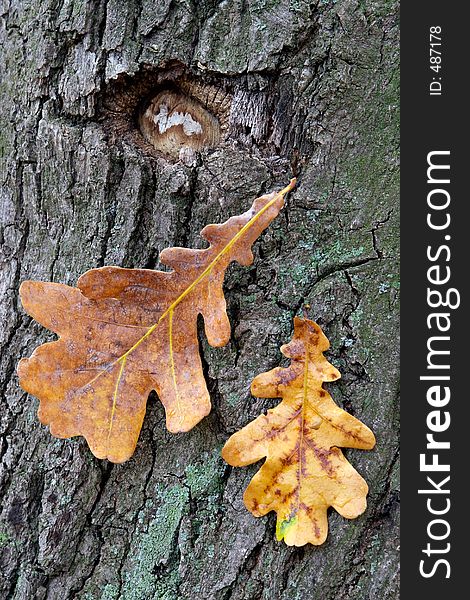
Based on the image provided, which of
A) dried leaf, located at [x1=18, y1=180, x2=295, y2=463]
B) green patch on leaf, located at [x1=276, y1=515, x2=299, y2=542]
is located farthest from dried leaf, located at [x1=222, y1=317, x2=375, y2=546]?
dried leaf, located at [x1=18, y1=180, x2=295, y2=463]

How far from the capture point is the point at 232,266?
153 cm

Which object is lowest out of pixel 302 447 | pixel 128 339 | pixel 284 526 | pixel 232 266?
pixel 284 526

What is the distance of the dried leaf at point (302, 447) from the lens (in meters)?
1.41

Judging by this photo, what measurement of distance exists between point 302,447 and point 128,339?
1.51 feet

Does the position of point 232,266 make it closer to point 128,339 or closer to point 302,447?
point 128,339

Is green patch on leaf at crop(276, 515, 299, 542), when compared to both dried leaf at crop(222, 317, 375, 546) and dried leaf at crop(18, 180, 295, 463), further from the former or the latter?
dried leaf at crop(18, 180, 295, 463)

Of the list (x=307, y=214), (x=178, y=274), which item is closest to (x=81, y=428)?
(x=178, y=274)

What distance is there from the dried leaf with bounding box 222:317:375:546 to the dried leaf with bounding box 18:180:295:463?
16 cm

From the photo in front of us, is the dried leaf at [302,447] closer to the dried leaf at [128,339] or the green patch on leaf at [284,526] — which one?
the green patch on leaf at [284,526]

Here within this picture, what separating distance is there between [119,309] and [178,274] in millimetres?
157

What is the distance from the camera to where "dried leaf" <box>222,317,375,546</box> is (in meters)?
1.41

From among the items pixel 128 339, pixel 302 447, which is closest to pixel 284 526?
pixel 302 447

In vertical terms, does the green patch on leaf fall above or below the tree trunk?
below

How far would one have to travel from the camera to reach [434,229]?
1526 millimetres
